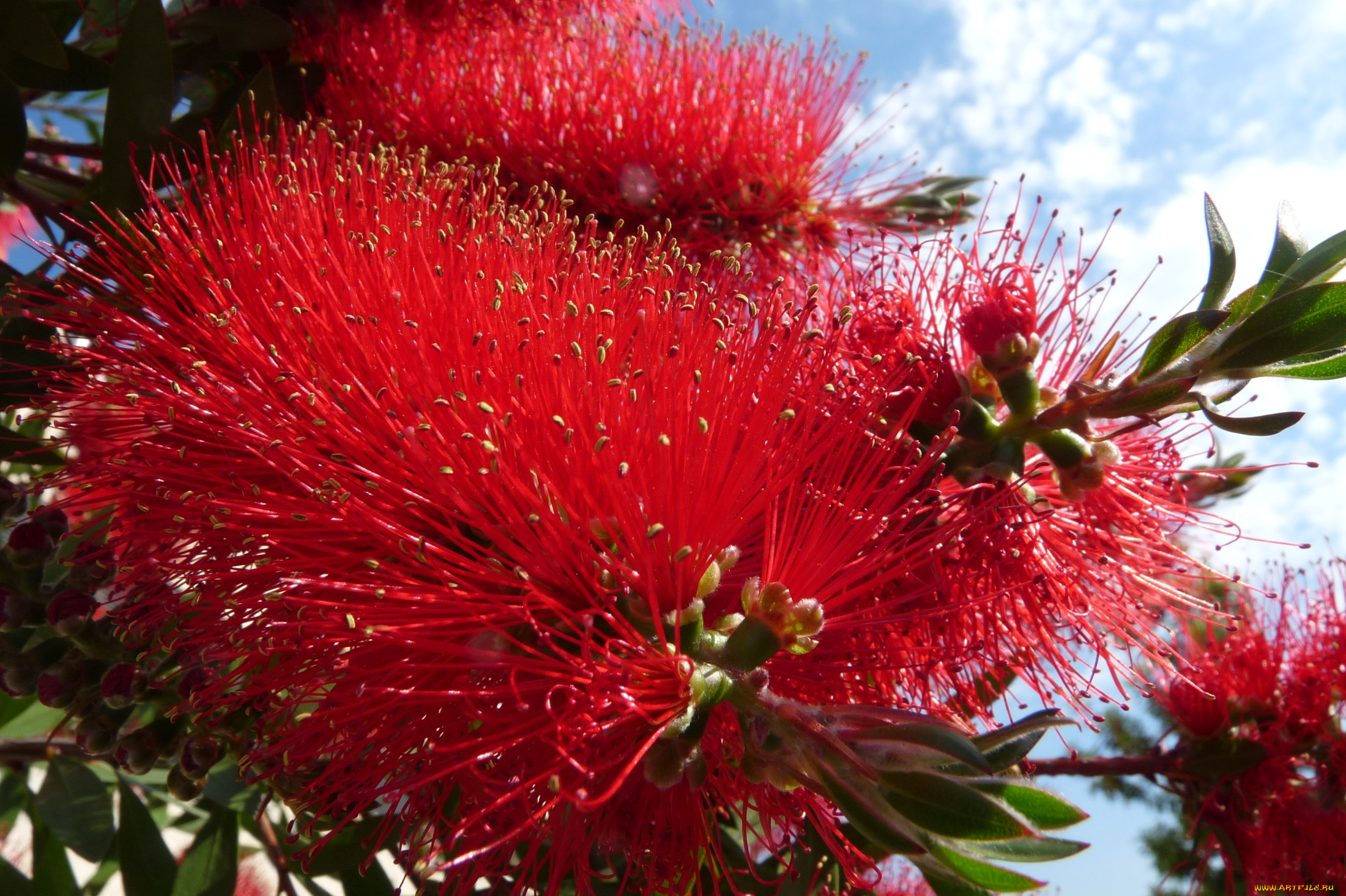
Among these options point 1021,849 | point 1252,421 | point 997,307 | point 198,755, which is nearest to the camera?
point 1021,849

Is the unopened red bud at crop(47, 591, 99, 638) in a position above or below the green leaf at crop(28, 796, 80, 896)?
above

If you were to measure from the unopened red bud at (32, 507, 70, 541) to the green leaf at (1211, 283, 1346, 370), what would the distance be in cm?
145

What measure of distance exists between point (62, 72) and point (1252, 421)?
5.82 feet

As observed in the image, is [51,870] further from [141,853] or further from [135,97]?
[135,97]

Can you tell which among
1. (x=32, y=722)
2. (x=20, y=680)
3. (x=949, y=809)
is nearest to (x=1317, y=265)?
(x=949, y=809)

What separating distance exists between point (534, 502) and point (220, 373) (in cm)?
41

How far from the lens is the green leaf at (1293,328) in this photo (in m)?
0.89

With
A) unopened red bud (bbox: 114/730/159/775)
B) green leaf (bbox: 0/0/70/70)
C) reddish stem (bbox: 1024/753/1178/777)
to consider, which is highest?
green leaf (bbox: 0/0/70/70)

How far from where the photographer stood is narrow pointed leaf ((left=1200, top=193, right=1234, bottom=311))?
0.98 metres

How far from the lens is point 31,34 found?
1382 millimetres

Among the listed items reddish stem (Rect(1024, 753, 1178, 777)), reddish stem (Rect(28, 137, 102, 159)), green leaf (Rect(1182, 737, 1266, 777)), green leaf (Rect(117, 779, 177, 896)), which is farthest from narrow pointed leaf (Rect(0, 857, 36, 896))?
green leaf (Rect(1182, 737, 1266, 777))

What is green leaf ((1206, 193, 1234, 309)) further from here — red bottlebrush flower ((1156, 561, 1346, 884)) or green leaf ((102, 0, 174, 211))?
green leaf ((102, 0, 174, 211))

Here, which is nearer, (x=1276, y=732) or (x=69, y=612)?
(x=69, y=612)

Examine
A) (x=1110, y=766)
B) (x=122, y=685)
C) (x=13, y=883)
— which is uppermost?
(x=1110, y=766)
